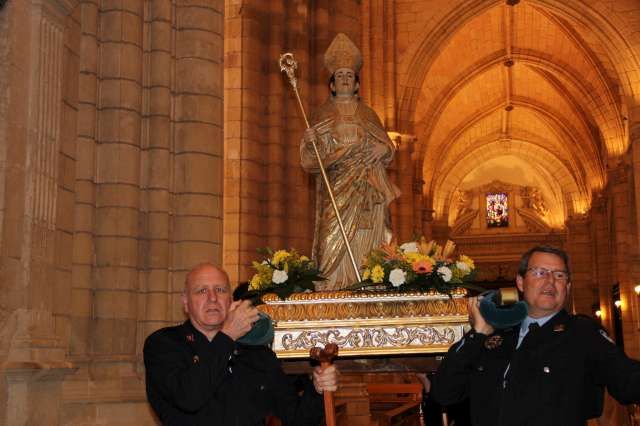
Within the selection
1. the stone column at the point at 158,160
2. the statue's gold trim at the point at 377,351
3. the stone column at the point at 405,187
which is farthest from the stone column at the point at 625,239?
the statue's gold trim at the point at 377,351

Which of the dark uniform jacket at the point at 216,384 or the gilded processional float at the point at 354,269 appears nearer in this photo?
the dark uniform jacket at the point at 216,384

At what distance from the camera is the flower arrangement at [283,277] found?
5.61m

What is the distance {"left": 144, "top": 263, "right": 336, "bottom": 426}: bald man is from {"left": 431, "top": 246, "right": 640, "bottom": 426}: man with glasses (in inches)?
24.0

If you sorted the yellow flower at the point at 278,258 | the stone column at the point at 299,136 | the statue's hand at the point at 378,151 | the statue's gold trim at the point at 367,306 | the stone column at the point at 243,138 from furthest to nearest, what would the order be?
the stone column at the point at 299,136
the stone column at the point at 243,138
the statue's hand at the point at 378,151
the yellow flower at the point at 278,258
the statue's gold trim at the point at 367,306

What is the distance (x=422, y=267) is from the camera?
5.46 m

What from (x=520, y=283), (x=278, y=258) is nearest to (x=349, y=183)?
(x=278, y=258)

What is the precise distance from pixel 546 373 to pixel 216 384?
1243 mm

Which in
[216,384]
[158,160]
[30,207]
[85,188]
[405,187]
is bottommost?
Result: [216,384]

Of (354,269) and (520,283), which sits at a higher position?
(354,269)

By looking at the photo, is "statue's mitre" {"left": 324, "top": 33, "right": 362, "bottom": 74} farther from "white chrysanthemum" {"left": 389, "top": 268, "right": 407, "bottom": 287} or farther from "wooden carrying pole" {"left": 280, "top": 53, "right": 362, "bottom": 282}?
"white chrysanthemum" {"left": 389, "top": 268, "right": 407, "bottom": 287}

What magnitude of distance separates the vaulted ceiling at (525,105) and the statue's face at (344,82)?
15967 mm

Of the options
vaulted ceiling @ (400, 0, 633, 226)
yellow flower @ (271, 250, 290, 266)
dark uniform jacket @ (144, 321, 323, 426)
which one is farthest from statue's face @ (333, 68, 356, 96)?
vaulted ceiling @ (400, 0, 633, 226)

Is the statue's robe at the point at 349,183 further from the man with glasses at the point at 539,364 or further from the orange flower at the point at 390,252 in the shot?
the man with glasses at the point at 539,364

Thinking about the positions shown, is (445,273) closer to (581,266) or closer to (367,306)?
(367,306)
